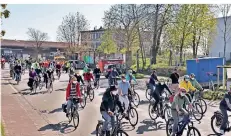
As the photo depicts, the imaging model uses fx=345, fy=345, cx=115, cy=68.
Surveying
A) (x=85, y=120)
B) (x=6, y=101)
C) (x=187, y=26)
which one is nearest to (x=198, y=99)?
(x=85, y=120)

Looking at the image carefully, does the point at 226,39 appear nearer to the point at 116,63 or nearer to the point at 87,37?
the point at 116,63

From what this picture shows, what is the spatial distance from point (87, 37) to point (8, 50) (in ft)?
85.5

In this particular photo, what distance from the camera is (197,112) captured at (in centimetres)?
1409

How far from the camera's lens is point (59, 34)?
6938 cm

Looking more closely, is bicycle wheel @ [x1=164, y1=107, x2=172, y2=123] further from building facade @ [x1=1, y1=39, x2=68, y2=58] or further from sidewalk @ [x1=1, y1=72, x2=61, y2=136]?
building facade @ [x1=1, y1=39, x2=68, y2=58]

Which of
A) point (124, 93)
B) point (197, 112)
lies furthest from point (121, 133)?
point (197, 112)

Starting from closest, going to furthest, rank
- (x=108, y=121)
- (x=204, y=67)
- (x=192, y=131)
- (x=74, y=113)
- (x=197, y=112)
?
(x=192, y=131), (x=108, y=121), (x=74, y=113), (x=197, y=112), (x=204, y=67)

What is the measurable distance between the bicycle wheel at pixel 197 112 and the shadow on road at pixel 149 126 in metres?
1.64

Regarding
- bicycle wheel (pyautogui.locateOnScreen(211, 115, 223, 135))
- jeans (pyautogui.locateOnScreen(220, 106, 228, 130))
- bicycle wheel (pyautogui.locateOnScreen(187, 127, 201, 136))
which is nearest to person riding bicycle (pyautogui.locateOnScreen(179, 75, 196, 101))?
bicycle wheel (pyautogui.locateOnScreen(211, 115, 223, 135))

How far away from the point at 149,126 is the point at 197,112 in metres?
2.64

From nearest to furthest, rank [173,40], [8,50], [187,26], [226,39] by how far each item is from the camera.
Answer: [187,26] < [173,40] < [226,39] < [8,50]

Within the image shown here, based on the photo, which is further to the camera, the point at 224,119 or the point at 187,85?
the point at 187,85

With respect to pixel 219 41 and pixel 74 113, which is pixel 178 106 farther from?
pixel 219 41

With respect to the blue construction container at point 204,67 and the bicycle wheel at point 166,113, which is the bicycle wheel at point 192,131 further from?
the blue construction container at point 204,67
